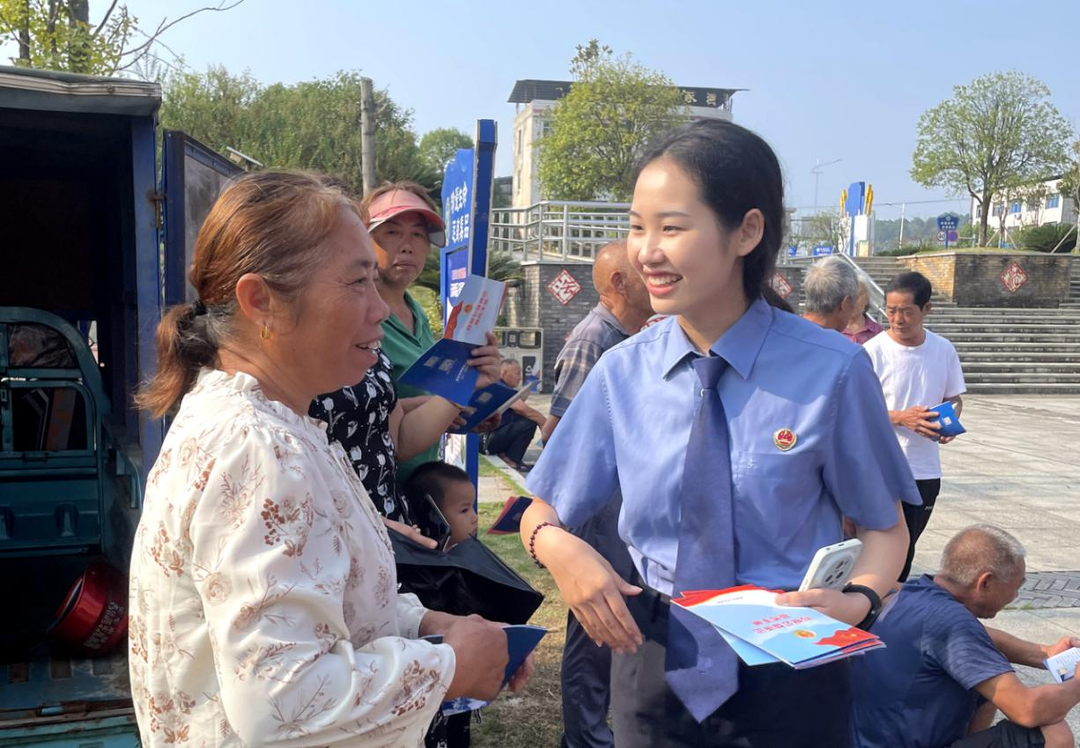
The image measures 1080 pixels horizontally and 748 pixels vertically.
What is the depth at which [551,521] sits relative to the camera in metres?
1.84

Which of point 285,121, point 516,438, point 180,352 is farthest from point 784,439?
point 285,121

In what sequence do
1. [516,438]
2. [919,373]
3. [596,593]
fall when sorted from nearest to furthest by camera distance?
[596,593], [919,373], [516,438]

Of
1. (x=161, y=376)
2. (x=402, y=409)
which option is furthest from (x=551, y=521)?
(x=402, y=409)

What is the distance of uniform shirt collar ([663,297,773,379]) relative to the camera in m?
1.70

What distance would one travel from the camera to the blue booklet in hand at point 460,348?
107 inches

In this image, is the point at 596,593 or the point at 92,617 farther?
the point at 92,617

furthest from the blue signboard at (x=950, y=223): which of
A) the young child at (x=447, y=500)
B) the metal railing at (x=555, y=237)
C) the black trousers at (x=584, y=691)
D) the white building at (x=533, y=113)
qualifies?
the young child at (x=447, y=500)

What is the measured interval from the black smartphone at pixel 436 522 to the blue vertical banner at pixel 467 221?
0.72 m

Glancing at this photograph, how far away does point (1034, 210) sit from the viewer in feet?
119

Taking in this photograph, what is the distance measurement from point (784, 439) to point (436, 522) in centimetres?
158

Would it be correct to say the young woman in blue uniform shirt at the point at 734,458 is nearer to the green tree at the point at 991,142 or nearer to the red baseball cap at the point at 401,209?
the red baseball cap at the point at 401,209

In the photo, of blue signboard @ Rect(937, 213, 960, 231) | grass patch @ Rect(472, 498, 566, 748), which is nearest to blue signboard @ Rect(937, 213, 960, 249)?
blue signboard @ Rect(937, 213, 960, 231)

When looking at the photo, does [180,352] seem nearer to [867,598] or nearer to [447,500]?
[867,598]

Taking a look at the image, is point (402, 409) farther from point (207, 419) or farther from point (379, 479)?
point (207, 419)
